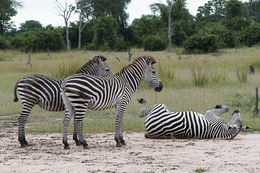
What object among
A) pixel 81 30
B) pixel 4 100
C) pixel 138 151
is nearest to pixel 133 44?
pixel 81 30

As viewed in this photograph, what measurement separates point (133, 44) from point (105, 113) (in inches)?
1569

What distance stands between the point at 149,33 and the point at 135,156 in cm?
4356

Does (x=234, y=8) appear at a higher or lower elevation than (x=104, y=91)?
higher

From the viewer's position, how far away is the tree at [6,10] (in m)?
38.1

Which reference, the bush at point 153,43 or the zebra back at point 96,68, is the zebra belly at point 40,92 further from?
the bush at point 153,43

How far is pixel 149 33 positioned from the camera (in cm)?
4962

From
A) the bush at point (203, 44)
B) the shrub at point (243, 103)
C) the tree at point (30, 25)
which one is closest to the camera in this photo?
the shrub at point (243, 103)

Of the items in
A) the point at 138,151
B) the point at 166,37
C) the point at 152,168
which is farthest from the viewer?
the point at 166,37

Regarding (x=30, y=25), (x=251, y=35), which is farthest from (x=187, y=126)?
(x=30, y=25)

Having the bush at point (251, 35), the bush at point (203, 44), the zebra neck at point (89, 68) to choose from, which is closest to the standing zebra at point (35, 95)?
the zebra neck at point (89, 68)

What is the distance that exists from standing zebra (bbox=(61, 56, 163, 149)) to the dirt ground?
0.46 metres

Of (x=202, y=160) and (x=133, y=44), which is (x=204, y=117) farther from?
(x=133, y=44)

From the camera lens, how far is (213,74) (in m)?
17.5

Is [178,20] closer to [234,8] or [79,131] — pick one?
[234,8]
